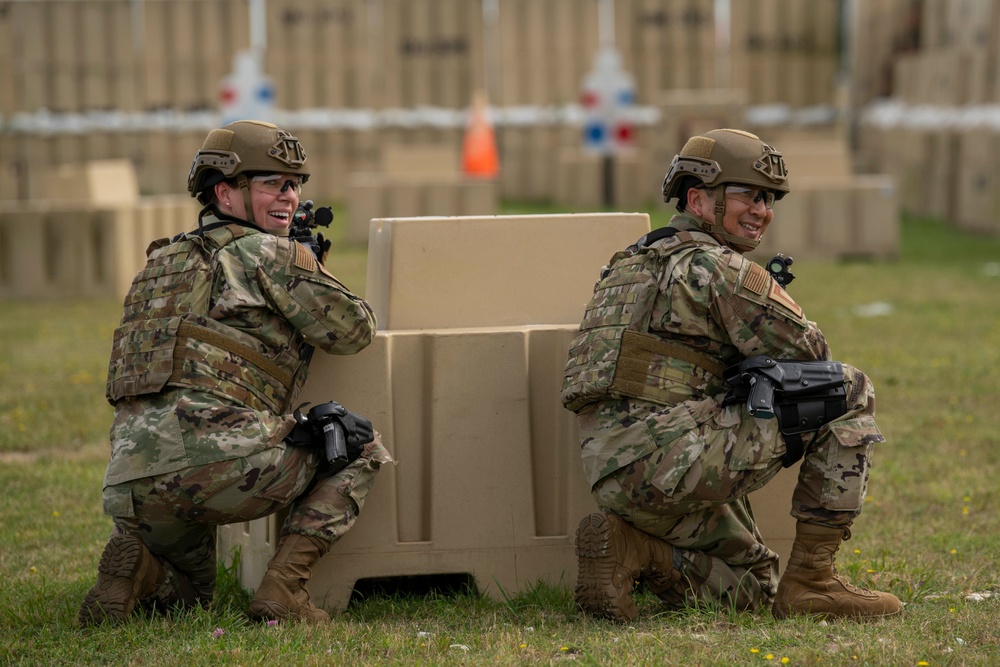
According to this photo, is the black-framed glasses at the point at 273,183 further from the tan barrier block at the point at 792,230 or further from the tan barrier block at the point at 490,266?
the tan barrier block at the point at 792,230

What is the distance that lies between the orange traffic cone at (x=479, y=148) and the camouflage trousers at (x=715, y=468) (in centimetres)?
2040

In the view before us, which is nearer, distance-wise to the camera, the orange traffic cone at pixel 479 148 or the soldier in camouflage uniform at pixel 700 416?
the soldier in camouflage uniform at pixel 700 416

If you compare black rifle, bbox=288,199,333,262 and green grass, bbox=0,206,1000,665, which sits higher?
black rifle, bbox=288,199,333,262

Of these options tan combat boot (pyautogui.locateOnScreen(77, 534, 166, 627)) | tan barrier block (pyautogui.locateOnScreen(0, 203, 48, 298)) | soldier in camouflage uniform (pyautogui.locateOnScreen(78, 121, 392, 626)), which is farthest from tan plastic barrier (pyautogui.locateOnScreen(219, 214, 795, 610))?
tan barrier block (pyautogui.locateOnScreen(0, 203, 48, 298))

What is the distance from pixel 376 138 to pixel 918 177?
1014cm

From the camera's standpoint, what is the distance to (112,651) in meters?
4.88

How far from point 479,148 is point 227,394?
825 inches

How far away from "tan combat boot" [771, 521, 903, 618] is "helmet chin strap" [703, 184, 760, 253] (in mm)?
955

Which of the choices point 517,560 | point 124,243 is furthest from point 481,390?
point 124,243

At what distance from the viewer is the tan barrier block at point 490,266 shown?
579 centimetres

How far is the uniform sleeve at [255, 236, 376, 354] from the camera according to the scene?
16.8 ft

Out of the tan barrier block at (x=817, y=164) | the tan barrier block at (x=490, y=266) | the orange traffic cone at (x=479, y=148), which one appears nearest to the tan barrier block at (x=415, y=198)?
the tan barrier block at (x=817, y=164)

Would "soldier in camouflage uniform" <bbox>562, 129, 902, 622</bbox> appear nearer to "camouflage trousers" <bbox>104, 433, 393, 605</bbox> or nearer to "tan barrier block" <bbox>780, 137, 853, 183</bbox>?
"camouflage trousers" <bbox>104, 433, 393, 605</bbox>

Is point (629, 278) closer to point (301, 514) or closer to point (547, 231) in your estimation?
point (547, 231)
